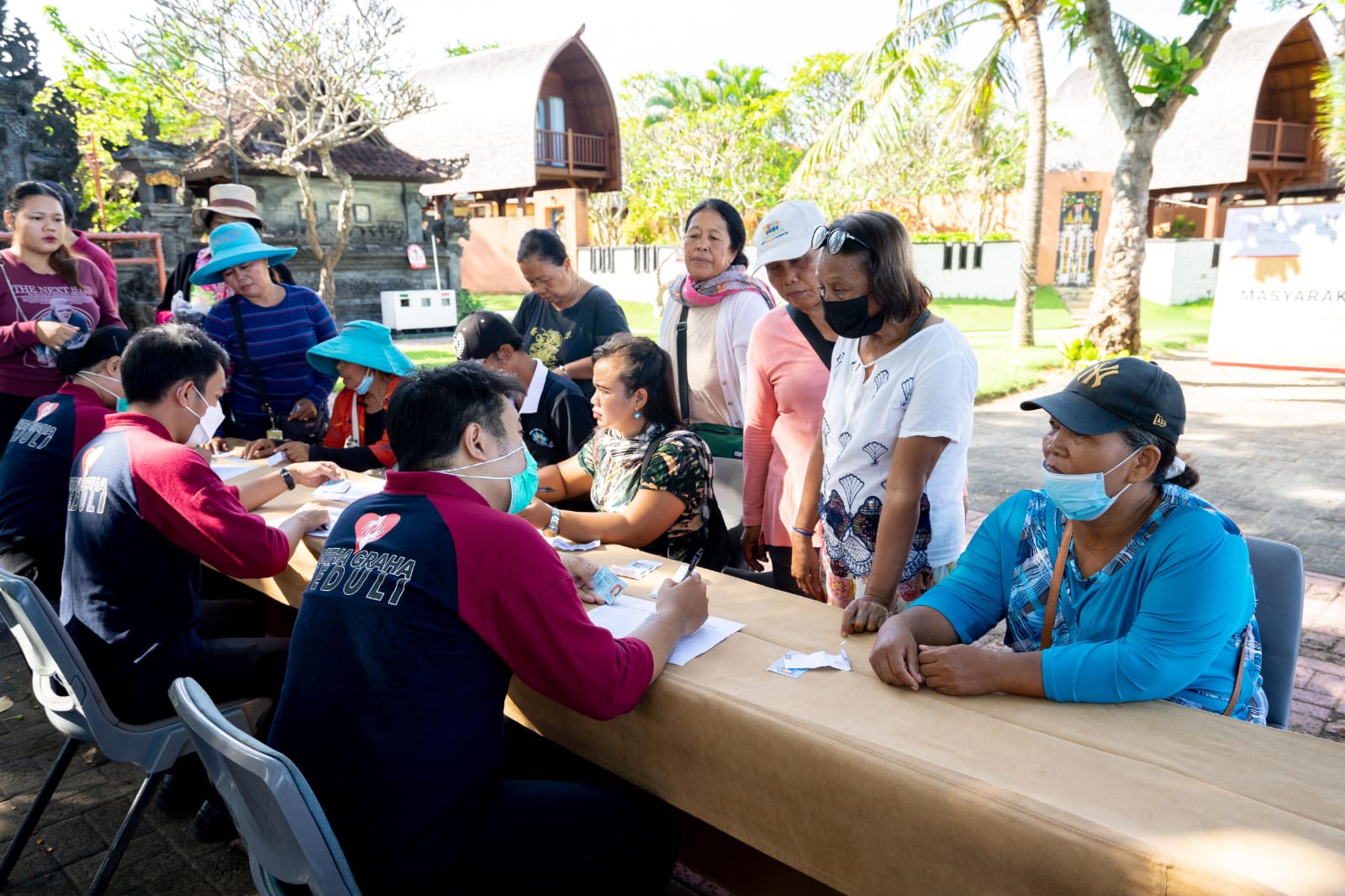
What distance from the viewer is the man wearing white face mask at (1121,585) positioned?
162 centimetres

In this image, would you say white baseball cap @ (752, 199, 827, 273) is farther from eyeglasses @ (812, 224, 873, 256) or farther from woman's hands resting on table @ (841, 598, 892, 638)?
woman's hands resting on table @ (841, 598, 892, 638)

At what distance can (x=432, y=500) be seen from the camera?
1659 millimetres

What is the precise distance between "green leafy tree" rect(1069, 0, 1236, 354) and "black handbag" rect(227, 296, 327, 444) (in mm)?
9690

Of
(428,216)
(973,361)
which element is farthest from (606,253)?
(973,361)

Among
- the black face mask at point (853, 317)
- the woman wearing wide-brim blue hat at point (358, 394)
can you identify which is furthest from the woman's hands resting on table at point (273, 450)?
the black face mask at point (853, 317)

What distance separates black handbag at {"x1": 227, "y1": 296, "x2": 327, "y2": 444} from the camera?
4090mm

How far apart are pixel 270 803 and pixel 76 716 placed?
4.02 feet

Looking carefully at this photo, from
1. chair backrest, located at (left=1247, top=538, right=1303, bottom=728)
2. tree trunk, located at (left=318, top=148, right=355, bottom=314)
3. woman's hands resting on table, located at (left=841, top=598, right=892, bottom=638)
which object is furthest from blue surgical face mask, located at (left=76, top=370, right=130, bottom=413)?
tree trunk, located at (left=318, top=148, right=355, bottom=314)

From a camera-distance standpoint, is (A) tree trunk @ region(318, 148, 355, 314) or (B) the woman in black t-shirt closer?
(B) the woman in black t-shirt

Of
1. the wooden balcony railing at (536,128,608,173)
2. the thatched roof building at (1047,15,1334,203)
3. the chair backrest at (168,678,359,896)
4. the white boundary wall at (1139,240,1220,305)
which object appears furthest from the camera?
the wooden balcony railing at (536,128,608,173)

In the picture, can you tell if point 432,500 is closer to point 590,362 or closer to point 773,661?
point 773,661

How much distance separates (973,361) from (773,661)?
0.94m

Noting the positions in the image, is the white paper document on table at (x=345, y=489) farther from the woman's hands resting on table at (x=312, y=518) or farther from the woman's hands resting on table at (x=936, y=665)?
the woman's hands resting on table at (x=936, y=665)

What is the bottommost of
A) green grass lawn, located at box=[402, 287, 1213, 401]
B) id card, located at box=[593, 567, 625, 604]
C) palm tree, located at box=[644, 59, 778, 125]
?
green grass lawn, located at box=[402, 287, 1213, 401]
